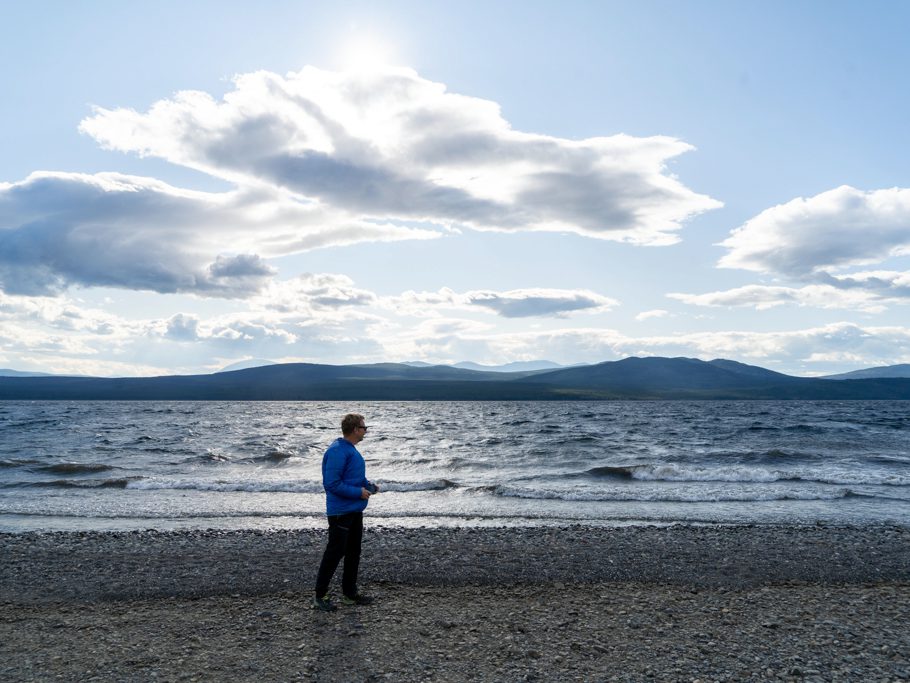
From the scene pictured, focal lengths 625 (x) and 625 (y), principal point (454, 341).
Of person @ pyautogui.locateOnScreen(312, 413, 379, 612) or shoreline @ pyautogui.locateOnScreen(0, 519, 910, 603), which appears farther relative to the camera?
shoreline @ pyautogui.locateOnScreen(0, 519, 910, 603)

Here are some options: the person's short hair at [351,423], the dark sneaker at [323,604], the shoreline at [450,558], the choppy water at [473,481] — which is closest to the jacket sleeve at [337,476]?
the person's short hair at [351,423]

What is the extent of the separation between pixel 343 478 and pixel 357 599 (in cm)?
204

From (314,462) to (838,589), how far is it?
94.1 ft

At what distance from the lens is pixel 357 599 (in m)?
9.57

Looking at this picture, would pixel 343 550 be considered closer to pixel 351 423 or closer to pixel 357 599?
pixel 357 599

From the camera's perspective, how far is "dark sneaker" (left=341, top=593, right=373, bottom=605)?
9492mm

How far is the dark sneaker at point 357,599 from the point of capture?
9.49m

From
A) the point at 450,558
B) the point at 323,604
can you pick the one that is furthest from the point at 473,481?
the point at 323,604

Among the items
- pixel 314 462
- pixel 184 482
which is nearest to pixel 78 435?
pixel 314 462

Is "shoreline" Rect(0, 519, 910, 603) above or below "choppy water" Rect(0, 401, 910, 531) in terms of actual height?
above

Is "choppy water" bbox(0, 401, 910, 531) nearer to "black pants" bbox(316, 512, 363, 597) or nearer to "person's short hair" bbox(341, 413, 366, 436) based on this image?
"black pants" bbox(316, 512, 363, 597)

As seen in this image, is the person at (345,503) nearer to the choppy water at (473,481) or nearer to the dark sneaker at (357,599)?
the dark sneaker at (357,599)

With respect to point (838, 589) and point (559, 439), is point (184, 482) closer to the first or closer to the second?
point (838, 589)

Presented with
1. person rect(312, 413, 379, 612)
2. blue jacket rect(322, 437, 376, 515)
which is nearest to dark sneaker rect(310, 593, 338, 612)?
person rect(312, 413, 379, 612)
